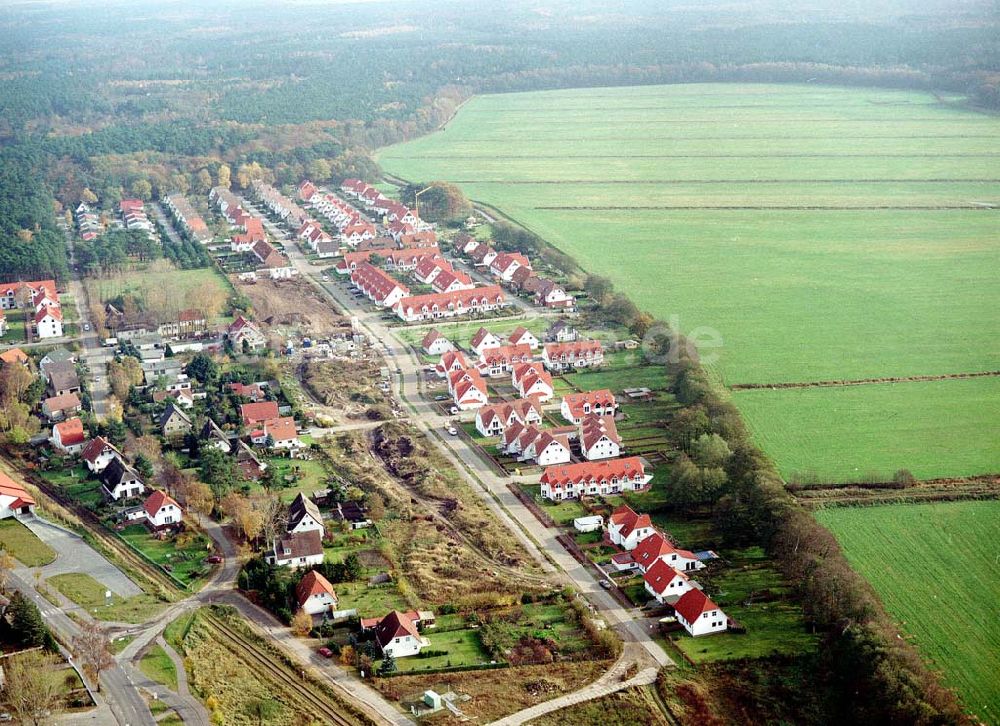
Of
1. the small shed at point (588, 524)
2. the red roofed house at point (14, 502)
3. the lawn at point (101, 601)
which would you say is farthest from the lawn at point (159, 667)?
the small shed at point (588, 524)

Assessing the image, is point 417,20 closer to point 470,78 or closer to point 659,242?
point 470,78

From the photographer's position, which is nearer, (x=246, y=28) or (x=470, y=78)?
(x=470, y=78)

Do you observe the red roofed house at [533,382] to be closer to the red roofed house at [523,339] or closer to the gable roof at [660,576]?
the red roofed house at [523,339]

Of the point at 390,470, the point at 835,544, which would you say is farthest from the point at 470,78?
the point at 835,544

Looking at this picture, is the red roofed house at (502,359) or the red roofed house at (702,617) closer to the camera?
the red roofed house at (702,617)

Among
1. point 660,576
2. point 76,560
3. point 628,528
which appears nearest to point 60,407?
point 76,560

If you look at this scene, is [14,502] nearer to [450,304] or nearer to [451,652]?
[451,652]
